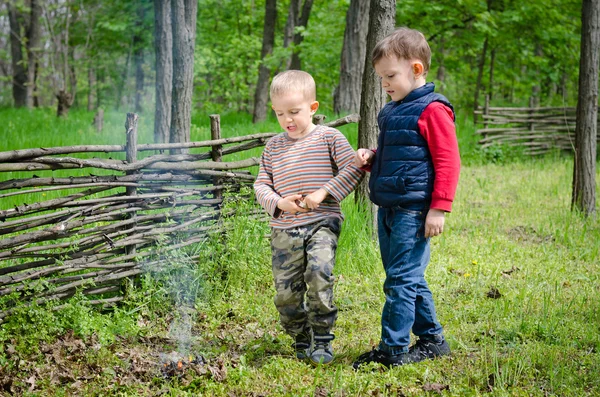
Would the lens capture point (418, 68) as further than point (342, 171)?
No

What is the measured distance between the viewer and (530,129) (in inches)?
530

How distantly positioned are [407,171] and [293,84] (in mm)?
693

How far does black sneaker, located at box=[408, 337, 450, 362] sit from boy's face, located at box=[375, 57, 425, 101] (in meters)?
1.30

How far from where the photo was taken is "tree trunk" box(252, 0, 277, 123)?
12.8 m

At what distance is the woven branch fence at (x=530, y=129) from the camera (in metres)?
12.9

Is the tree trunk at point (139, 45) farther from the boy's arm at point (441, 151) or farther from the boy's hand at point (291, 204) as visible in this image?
the boy's arm at point (441, 151)

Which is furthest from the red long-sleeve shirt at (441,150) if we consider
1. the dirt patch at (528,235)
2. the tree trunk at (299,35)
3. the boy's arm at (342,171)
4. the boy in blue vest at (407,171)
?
the tree trunk at (299,35)

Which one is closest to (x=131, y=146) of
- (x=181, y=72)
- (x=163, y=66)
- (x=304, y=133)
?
(x=304, y=133)

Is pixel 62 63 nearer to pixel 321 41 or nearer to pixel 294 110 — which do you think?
pixel 321 41

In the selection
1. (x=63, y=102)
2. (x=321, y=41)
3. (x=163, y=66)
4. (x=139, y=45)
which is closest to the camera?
(x=163, y=66)

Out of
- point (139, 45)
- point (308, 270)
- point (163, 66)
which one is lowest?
point (308, 270)

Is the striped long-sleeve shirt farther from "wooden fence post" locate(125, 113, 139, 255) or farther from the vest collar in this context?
"wooden fence post" locate(125, 113, 139, 255)

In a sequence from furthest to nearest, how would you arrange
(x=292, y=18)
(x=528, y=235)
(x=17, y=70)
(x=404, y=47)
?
1. (x=17, y=70)
2. (x=292, y=18)
3. (x=528, y=235)
4. (x=404, y=47)

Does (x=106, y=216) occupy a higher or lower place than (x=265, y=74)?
lower
